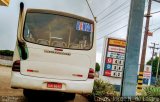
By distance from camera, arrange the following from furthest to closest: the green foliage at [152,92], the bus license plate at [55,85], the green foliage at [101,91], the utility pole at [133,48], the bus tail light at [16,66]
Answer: the green foliage at [152,92]
the utility pole at [133,48]
the green foliage at [101,91]
the bus license plate at [55,85]
the bus tail light at [16,66]

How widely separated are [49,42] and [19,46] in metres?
0.88

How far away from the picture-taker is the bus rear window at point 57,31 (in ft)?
35.7

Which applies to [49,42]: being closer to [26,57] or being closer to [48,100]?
[26,57]

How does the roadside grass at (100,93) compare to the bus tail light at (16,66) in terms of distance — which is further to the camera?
the roadside grass at (100,93)

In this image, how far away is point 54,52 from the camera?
10.7m

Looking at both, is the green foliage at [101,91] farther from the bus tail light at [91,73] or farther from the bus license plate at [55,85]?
the bus license plate at [55,85]

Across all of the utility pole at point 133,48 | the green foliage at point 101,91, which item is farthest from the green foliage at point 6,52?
the utility pole at point 133,48

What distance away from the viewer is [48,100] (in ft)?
41.5

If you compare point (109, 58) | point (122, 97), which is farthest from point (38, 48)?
point (109, 58)

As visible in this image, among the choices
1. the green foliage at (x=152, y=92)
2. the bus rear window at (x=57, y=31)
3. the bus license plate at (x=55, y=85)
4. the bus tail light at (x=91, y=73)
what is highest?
the bus rear window at (x=57, y=31)

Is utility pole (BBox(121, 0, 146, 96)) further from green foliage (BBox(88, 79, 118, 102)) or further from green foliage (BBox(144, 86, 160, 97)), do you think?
green foliage (BBox(144, 86, 160, 97))

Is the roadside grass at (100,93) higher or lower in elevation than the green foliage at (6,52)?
lower

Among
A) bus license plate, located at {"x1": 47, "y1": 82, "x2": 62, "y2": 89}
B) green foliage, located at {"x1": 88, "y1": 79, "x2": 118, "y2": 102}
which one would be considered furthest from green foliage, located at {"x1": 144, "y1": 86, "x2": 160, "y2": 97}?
bus license plate, located at {"x1": 47, "y1": 82, "x2": 62, "y2": 89}

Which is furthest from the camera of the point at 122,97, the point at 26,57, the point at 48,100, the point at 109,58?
the point at 109,58
